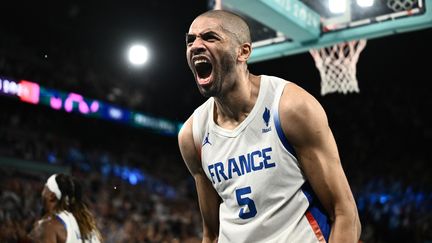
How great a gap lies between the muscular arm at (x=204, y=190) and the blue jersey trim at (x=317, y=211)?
0.53 m

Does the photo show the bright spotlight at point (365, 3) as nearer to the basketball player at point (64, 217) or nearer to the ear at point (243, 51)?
the basketball player at point (64, 217)

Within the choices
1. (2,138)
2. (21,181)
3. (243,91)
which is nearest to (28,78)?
(2,138)

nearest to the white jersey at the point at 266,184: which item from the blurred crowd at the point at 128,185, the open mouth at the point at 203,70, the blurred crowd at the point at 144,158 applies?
the open mouth at the point at 203,70

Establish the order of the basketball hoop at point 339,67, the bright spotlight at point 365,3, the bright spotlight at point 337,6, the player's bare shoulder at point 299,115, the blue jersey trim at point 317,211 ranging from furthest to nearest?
the basketball hoop at point 339,67, the bright spotlight at point 337,6, the bright spotlight at point 365,3, the blue jersey trim at point 317,211, the player's bare shoulder at point 299,115

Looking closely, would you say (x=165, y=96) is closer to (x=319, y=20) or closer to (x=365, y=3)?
(x=319, y=20)

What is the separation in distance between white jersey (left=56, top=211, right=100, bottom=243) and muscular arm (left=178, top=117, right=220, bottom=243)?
1.87m

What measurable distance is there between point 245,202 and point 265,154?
21 centimetres

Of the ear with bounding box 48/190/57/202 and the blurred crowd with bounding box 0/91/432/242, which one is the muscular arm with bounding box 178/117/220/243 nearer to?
the ear with bounding box 48/190/57/202

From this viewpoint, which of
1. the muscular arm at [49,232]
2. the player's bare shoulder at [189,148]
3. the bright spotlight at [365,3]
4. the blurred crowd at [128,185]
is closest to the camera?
the player's bare shoulder at [189,148]

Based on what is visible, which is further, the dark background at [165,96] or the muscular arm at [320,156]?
the dark background at [165,96]

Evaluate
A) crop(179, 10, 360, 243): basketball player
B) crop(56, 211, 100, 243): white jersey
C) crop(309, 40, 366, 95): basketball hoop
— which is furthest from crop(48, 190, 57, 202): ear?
crop(309, 40, 366, 95): basketball hoop

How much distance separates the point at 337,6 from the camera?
6.19 meters

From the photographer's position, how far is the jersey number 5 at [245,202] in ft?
7.38

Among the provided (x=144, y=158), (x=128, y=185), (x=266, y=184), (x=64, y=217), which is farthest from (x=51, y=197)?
(x=144, y=158)
